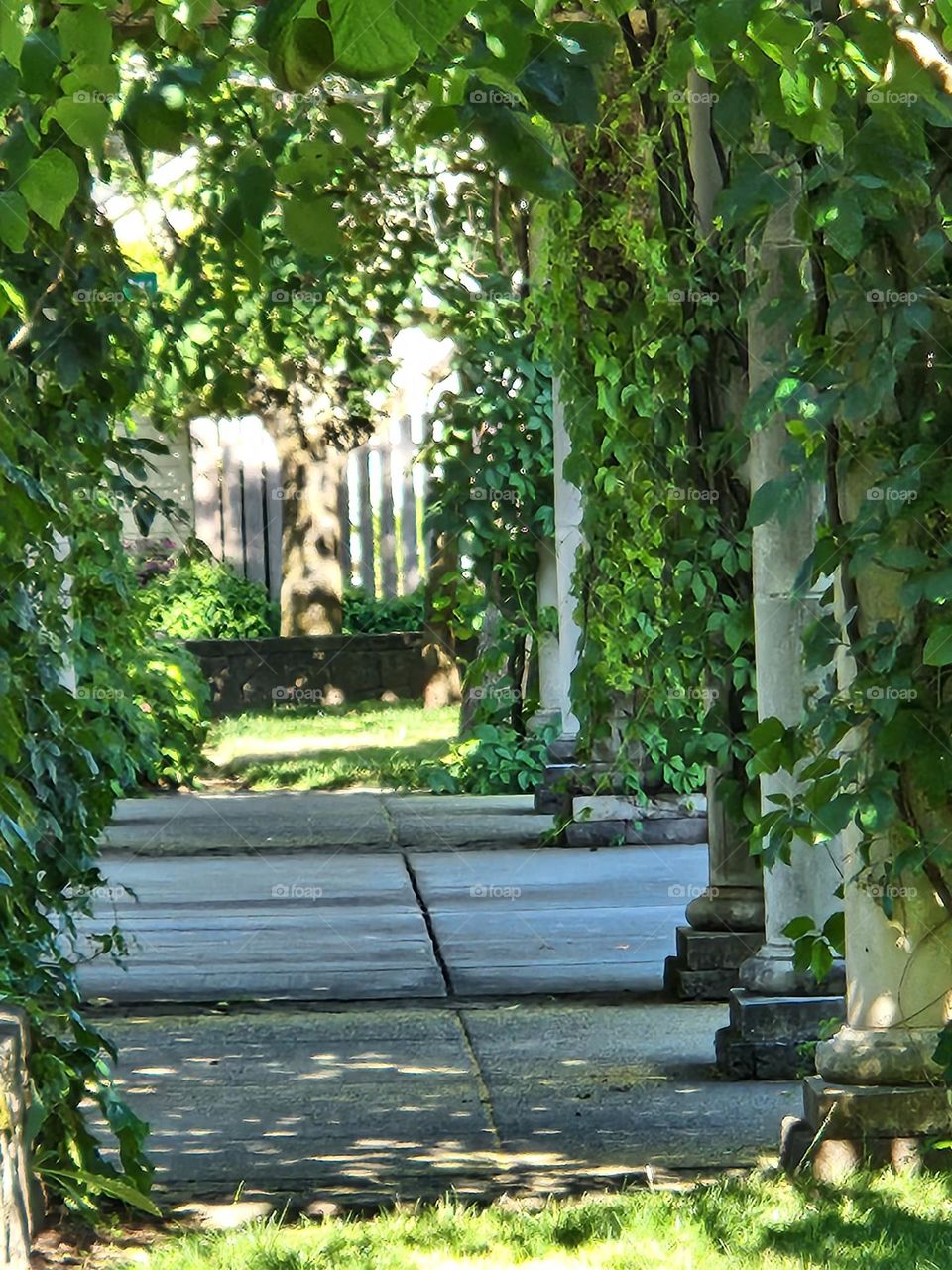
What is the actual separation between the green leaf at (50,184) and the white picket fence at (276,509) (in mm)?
15451

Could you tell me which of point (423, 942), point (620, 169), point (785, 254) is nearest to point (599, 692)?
point (423, 942)

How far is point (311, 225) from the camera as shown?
2344 mm

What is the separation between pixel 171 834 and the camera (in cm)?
1031

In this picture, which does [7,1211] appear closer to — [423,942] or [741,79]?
[741,79]

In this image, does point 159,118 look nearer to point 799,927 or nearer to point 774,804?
point 799,927

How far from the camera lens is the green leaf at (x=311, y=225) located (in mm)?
2340

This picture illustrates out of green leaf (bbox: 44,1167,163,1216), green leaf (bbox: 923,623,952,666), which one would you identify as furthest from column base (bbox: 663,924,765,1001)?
green leaf (bbox: 923,623,952,666)

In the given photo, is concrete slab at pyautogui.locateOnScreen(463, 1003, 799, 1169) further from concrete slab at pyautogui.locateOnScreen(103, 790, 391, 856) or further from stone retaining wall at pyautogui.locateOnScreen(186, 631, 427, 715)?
stone retaining wall at pyautogui.locateOnScreen(186, 631, 427, 715)

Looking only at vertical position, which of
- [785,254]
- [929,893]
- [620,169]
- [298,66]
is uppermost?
[620,169]

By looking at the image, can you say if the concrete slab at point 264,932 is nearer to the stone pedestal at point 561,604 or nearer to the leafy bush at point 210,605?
the stone pedestal at point 561,604

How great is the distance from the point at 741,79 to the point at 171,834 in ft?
25.2

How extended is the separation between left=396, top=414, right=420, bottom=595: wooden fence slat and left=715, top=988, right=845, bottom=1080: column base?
1259 centimetres

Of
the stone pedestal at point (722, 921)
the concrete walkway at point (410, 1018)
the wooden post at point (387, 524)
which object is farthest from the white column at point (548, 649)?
the wooden post at point (387, 524)

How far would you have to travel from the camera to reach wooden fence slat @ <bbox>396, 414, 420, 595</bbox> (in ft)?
58.4
